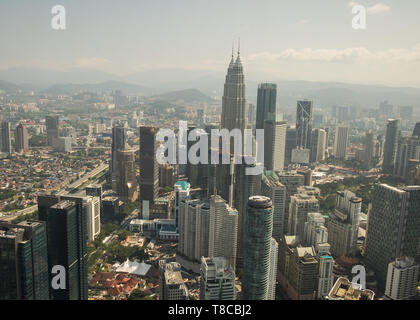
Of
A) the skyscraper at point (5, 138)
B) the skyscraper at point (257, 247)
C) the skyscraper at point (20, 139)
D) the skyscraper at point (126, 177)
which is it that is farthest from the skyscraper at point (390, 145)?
the skyscraper at point (5, 138)

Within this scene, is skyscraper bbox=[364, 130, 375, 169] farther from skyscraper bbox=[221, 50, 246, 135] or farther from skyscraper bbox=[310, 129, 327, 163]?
skyscraper bbox=[221, 50, 246, 135]

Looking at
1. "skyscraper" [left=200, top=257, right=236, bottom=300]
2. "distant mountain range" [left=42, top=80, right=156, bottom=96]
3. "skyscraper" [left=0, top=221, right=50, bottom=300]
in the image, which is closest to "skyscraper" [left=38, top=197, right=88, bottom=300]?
"skyscraper" [left=0, top=221, right=50, bottom=300]

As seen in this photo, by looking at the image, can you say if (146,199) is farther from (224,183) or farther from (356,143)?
(356,143)

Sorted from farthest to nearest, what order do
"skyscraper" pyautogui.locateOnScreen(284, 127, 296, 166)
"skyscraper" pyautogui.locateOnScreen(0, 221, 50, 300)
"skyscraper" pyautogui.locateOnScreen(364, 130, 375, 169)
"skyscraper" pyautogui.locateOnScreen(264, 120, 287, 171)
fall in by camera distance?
"skyscraper" pyautogui.locateOnScreen(364, 130, 375, 169), "skyscraper" pyautogui.locateOnScreen(284, 127, 296, 166), "skyscraper" pyautogui.locateOnScreen(264, 120, 287, 171), "skyscraper" pyautogui.locateOnScreen(0, 221, 50, 300)

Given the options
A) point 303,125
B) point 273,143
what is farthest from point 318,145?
point 273,143

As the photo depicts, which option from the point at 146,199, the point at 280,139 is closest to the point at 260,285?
the point at 146,199

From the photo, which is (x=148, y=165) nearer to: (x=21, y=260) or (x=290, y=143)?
(x=21, y=260)
